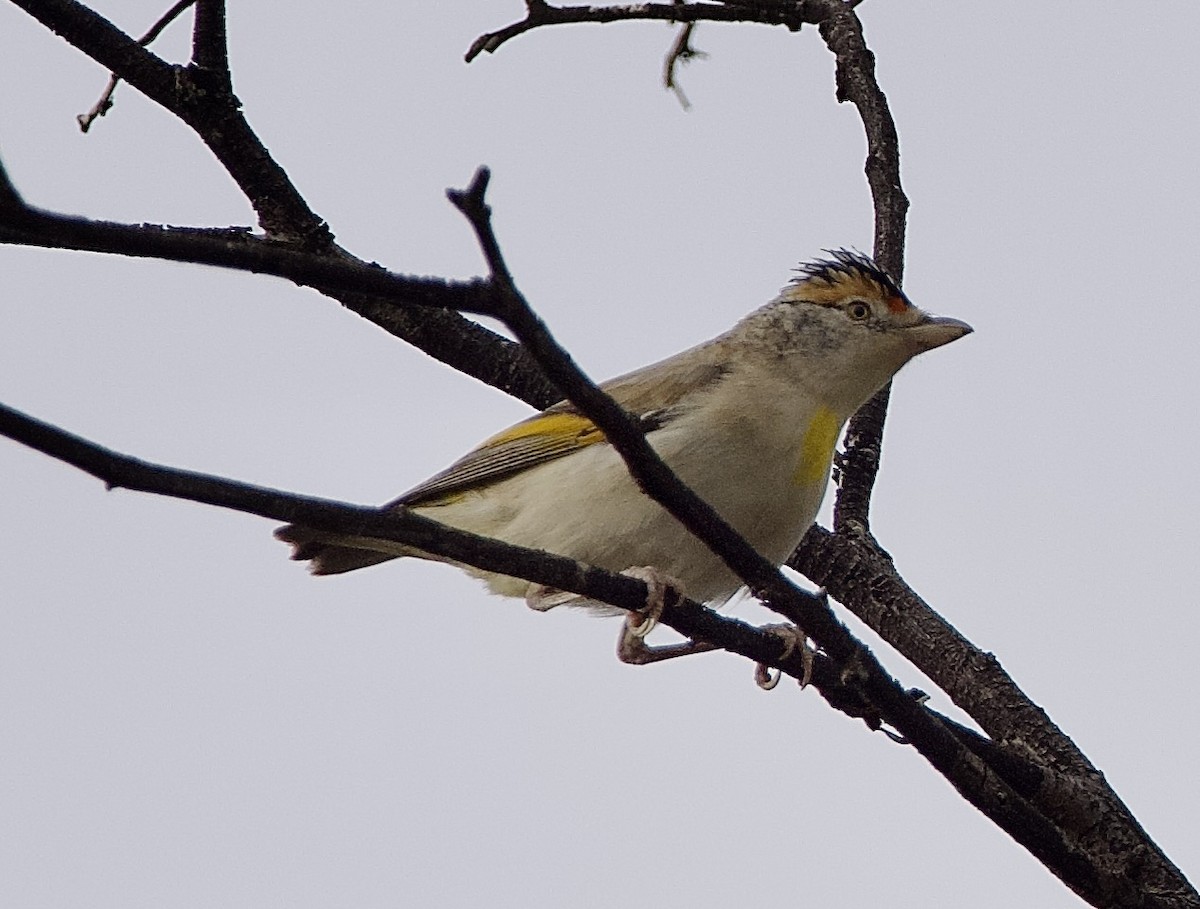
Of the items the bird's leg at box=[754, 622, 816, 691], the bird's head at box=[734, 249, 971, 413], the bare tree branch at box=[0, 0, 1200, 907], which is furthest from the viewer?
the bird's head at box=[734, 249, 971, 413]

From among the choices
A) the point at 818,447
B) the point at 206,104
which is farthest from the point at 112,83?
the point at 818,447

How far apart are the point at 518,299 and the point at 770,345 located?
373 cm

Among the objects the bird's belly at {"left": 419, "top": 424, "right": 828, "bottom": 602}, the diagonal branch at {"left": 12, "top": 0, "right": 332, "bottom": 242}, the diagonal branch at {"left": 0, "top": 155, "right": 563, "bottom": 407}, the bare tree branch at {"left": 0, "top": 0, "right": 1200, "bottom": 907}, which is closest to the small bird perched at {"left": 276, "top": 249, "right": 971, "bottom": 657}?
the bird's belly at {"left": 419, "top": 424, "right": 828, "bottom": 602}

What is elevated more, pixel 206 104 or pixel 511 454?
pixel 206 104

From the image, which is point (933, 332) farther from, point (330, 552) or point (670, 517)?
point (330, 552)

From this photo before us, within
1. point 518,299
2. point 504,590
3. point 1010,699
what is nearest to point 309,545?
point 504,590

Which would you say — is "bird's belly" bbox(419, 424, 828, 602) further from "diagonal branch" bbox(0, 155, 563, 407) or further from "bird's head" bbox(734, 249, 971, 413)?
"diagonal branch" bbox(0, 155, 563, 407)

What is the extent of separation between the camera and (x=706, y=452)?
5.17 metres

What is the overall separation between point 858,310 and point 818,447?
1020 millimetres

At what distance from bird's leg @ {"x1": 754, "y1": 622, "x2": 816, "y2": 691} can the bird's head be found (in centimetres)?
121

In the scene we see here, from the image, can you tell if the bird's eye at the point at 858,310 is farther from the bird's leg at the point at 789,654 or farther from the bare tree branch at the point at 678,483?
the bird's leg at the point at 789,654

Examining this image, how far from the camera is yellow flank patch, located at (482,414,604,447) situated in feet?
18.0

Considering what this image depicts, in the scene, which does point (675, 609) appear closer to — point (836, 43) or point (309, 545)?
point (309, 545)

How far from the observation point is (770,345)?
19.8 ft
